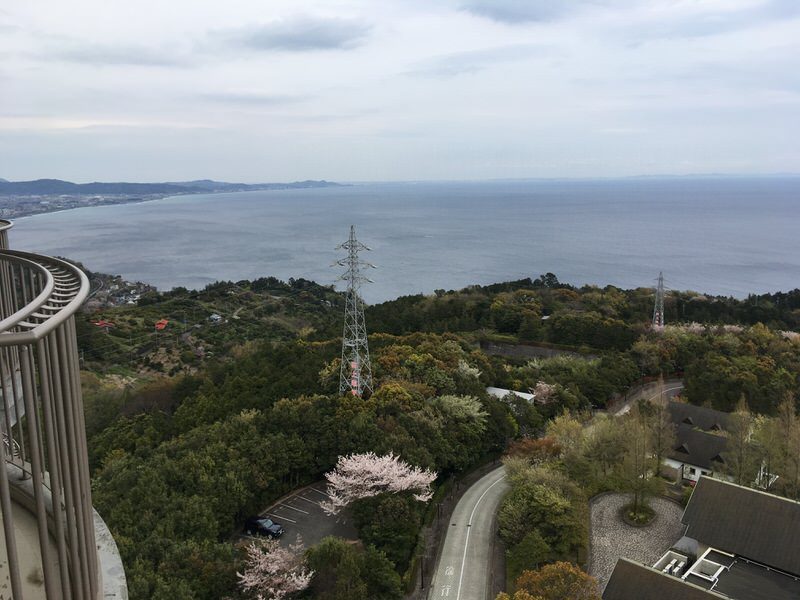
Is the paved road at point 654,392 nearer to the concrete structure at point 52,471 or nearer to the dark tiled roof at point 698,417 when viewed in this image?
the dark tiled roof at point 698,417

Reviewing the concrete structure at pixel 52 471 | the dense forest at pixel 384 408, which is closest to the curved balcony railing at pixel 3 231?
the concrete structure at pixel 52 471

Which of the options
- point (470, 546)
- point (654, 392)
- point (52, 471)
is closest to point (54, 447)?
point (52, 471)

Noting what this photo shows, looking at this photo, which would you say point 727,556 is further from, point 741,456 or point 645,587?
Result: point 741,456

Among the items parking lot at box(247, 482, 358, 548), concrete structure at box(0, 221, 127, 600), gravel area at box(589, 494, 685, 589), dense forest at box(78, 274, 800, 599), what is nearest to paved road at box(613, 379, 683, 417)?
dense forest at box(78, 274, 800, 599)

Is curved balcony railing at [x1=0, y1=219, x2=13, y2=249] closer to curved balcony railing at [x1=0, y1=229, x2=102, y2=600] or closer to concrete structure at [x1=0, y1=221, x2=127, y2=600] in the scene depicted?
concrete structure at [x1=0, y1=221, x2=127, y2=600]

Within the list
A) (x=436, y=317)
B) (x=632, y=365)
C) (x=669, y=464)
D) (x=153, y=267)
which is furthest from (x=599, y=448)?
(x=153, y=267)
